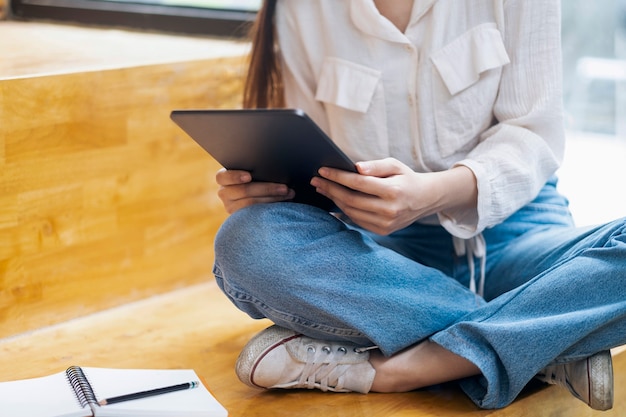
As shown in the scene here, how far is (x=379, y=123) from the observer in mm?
1241

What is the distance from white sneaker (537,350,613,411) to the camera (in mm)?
1020

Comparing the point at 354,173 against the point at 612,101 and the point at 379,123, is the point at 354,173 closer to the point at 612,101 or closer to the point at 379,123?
the point at 379,123

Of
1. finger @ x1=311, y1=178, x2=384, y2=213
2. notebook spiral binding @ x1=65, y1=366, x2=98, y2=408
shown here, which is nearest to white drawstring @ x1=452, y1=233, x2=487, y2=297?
finger @ x1=311, y1=178, x2=384, y2=213

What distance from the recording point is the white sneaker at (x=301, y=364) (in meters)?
1.10

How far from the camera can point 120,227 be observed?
1475 millimetres

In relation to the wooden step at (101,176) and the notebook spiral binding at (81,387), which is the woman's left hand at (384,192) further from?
the wooden step at (101,176)

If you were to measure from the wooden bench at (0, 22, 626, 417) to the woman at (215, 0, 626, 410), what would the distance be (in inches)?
2.9

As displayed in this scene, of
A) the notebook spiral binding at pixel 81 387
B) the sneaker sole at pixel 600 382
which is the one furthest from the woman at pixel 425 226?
the notebook spiral binding at pixel 81 387

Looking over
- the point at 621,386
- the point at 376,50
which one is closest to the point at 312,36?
the point at 376,50

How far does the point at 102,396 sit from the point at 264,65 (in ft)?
1.88

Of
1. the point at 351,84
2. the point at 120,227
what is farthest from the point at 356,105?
the point at 120,227

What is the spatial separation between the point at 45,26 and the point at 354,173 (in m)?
1.26

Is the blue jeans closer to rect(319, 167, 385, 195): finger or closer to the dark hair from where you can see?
rect(319, 167, 385, 195): finger

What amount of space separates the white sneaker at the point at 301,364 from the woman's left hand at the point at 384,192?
0.58 feet
